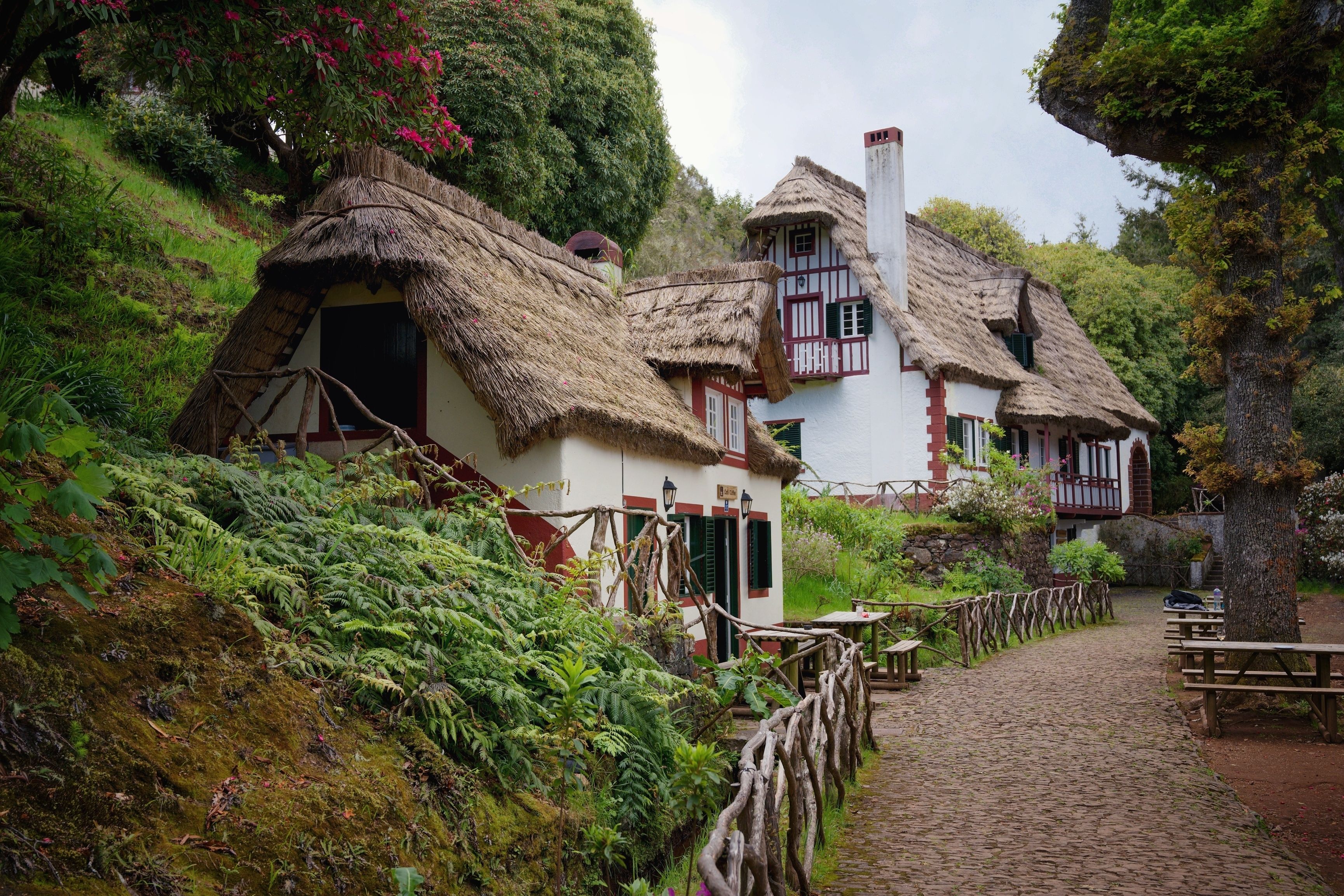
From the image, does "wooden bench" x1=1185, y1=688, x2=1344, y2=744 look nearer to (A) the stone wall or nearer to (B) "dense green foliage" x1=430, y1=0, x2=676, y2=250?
(A) the stone wall

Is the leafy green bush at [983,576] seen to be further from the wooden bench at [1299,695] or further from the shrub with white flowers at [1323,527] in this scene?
the wooden bench at [1299,695]

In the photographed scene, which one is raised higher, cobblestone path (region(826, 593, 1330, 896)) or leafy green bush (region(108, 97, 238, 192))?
leafy green bush (region(108, 97, 238, 192))

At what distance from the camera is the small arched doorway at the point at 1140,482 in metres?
34.7

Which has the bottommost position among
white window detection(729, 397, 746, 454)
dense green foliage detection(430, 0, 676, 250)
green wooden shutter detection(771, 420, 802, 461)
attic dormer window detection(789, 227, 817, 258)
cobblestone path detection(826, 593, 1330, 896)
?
cobblestone path detection(826, 593, 1330, 896)

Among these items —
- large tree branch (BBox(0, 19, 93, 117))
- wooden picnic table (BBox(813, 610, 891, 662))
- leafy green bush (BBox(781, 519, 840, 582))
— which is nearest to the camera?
large tree branch (BBox(0, 19, 93, 117))

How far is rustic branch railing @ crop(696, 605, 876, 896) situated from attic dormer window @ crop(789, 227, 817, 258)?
16950 millimetres

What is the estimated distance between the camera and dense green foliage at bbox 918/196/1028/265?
137ft

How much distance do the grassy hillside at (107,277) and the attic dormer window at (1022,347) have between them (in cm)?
2061

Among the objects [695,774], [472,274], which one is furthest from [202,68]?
[695,774]

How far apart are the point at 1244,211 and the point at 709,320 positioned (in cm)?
648

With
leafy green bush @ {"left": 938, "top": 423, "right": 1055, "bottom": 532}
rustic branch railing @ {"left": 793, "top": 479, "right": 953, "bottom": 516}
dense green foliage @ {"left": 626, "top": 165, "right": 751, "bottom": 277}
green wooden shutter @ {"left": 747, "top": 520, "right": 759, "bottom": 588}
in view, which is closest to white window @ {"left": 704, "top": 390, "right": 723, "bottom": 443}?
green wooden shutter @ {"left": 747, "top": 520, "right": 759, "bottom": 588}

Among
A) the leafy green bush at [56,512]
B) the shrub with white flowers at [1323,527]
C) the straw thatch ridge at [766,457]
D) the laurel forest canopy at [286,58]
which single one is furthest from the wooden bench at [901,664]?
the shrub with white flowers at [1323,527]

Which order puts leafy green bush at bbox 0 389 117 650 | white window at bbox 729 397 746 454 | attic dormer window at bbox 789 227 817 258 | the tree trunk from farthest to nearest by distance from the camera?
attic dormer window at bbox 789 227 817 258 → white window at bbox 729 397 746 454 → the tree trunk → leafy green bush at bbox 0 389 117 650

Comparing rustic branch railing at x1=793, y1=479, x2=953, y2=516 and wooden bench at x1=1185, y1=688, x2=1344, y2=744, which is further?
rustic branch railing at x1=793, y1=479, x2=953, y2=516
